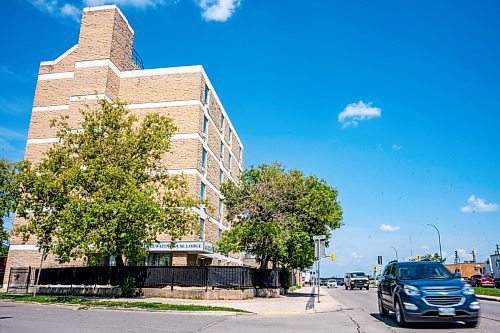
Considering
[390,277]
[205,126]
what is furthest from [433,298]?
[205,126]

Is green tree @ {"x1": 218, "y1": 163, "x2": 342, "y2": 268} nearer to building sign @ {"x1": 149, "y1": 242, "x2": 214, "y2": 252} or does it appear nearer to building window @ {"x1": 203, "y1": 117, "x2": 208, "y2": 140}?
building sign @ {"x1": 149, "y1": 242, "x2": 214, "y2": 252}

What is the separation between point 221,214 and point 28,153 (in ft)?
61.1

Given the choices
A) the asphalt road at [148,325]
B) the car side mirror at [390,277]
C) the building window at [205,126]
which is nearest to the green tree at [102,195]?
the asphalt road at [148,325]

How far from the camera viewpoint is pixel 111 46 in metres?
36.7

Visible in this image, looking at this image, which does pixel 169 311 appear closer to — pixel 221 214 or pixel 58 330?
pixel 58 330

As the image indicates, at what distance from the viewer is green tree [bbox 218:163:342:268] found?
28083 mm

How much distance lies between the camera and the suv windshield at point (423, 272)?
11.4 metres

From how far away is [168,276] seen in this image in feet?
81.4

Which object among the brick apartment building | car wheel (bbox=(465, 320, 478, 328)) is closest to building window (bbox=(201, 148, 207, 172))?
the brick apartment building

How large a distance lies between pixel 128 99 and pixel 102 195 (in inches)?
749

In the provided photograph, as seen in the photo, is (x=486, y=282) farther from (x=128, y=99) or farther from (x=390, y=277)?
(x=128, y=99)

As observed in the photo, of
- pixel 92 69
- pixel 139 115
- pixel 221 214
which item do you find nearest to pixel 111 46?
pixel 92 69

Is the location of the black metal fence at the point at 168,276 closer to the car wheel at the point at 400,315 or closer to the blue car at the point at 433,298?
the blue car at the point at 433,298

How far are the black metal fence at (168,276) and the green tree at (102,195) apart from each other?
1730 mm
